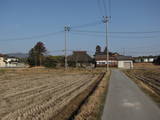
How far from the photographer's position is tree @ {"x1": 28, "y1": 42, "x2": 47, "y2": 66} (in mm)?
89062

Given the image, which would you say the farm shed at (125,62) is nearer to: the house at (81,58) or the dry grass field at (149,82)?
the house at (81,58)

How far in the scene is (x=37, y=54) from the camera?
311 ft

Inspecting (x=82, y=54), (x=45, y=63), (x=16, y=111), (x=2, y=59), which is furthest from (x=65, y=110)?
(x=2, y=59)

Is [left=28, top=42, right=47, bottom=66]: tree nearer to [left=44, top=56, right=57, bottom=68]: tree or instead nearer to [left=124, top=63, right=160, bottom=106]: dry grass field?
[left=44, top=56, right=57, bottom=68]: tree

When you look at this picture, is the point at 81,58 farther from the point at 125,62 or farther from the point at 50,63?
the point at 125,62

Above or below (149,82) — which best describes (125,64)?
above

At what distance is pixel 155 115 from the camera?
8633 mm

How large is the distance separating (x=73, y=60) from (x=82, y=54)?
8981 mm

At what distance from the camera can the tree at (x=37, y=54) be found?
292 feet

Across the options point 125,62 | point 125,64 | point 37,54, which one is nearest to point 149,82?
point 125,62

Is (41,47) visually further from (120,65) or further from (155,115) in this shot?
(155,115)

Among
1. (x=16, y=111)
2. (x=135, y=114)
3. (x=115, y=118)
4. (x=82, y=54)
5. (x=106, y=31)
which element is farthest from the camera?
(x=82, y=54)

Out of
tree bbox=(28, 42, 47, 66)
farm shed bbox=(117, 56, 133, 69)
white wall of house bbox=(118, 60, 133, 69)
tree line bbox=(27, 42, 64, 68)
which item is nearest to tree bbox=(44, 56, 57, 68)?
tree line bbox=(27, 42, 64, 68)

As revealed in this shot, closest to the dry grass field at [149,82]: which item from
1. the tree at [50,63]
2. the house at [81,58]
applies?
the tree at [50,63]
